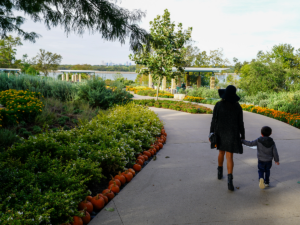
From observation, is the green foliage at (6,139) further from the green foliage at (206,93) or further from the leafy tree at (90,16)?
the green foliage at (206,93)

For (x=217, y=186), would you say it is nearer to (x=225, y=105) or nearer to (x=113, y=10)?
Answer: (x=225, y=105)

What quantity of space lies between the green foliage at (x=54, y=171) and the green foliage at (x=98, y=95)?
4696 millimetres

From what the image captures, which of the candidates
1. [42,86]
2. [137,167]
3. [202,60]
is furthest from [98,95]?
[202,60]

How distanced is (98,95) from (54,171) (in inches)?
287

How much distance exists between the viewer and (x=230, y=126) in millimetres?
3578

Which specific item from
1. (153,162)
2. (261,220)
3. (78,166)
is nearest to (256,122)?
(153,162)

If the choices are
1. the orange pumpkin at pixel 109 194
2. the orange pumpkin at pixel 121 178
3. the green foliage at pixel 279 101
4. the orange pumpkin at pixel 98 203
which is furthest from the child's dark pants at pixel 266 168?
the green foliage at pixel 279 101

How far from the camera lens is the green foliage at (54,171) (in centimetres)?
230

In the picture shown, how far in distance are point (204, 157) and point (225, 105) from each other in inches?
71.3

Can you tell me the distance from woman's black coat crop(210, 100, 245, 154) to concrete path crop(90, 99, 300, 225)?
0.65m

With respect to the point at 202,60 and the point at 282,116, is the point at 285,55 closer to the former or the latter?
the point at 282,116

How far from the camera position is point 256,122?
929 centimetres

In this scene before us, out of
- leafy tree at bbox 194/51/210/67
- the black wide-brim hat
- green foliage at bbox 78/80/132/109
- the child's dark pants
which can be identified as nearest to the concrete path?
the child's dark pants

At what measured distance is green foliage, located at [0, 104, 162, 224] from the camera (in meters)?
2.30
